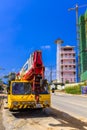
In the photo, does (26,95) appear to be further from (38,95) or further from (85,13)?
(85,13)

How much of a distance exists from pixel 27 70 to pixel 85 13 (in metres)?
95.6

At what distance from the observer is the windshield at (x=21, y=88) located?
20.2 m

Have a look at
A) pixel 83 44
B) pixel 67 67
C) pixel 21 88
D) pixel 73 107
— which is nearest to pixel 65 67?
pixel 67 67

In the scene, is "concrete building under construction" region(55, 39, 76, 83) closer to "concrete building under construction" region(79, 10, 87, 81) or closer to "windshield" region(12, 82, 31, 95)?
"concrete building under construction" region(79, 10, 87, 81)

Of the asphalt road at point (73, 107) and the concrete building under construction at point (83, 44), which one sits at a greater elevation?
the concrete building under construction at point (83, 44)

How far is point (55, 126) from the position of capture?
15.7 meters

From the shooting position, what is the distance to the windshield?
20.2 metres

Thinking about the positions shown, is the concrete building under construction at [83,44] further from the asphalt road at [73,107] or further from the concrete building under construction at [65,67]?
the asphalt road at [73,107]

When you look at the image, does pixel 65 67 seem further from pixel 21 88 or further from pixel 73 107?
pixel 21 88

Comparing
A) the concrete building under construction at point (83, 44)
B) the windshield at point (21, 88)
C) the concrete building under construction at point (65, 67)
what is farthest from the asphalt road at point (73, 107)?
the concrete building under construction at point (65, 67)

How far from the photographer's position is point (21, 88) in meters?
20.4

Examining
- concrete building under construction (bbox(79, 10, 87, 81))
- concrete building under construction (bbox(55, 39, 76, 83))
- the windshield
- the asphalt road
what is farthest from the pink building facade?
the windshield

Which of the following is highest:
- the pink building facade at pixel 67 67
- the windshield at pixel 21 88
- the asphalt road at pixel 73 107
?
the pink building facade at pixel 67 67

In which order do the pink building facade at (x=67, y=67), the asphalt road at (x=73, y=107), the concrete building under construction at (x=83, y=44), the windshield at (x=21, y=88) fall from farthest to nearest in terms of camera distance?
the pink building facade at (x=67, y=67)
the concrete building under construction at (x=83, y=44)
the asphalt road at (x=73, y=107)
the windshield at (x=21, y=88)
